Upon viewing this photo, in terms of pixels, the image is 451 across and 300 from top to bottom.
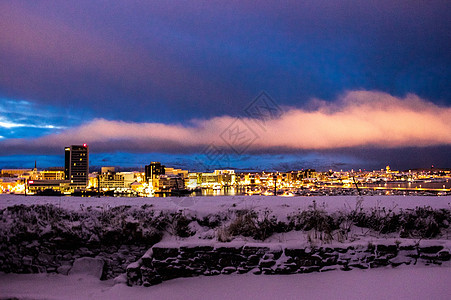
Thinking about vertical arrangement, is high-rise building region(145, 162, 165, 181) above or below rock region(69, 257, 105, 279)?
above

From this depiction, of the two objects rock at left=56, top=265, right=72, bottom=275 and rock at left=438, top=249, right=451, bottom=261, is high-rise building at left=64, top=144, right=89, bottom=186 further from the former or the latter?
rock at left=438, top=249, right=451, bottom=261

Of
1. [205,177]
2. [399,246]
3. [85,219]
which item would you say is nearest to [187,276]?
[85,219]

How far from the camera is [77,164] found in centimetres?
14238

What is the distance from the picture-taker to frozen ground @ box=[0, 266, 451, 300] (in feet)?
14.9

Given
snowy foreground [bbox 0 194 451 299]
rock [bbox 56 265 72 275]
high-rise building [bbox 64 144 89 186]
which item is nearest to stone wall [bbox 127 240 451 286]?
snowy foreground [bbox 0 194 451 299]

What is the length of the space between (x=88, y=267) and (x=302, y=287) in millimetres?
4503

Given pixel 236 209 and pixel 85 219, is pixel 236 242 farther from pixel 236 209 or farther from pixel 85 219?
pixel 85 219

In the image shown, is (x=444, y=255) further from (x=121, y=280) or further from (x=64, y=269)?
(x=64, y=269)

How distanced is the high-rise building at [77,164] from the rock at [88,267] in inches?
Answer: 5481

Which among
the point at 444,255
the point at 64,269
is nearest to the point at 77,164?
the point at 64,269

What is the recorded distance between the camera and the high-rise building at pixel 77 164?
136 meters

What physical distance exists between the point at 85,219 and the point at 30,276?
1553mm

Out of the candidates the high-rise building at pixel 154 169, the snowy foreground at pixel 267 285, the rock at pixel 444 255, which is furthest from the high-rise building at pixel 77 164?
the rock at pixel 444 255

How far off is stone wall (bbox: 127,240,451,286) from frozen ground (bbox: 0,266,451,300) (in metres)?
0.12
